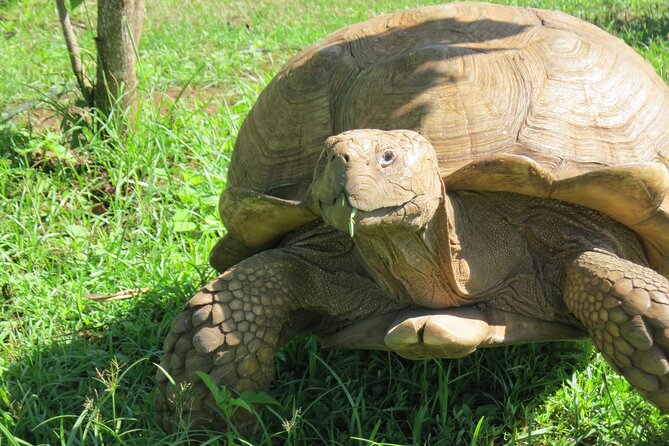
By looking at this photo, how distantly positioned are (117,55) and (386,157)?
2.90m

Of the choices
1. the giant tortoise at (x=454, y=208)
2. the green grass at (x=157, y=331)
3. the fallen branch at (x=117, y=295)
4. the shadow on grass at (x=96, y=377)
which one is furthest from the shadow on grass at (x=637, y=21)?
the shadow on grass at (x=96, y=377)

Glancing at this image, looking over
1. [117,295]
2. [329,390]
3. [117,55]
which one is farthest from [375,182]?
[117,55]

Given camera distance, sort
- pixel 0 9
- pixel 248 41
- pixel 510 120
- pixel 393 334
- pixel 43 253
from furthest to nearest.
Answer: pixel 0 9 < pixel 248 41 < pixel 43 253 < pixel 510 120 < pixel 393 334

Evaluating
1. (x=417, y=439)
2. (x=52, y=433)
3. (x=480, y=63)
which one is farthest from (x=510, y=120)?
Answer: (x=52, y=433)

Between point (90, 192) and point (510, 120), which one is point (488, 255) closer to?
point (510, 120)

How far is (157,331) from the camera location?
3.40 m

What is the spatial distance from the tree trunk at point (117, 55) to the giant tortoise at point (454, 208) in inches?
71.2

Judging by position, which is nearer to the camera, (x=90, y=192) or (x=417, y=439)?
(x=417, y=439)

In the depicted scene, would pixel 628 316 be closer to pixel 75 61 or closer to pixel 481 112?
pixel 481 112

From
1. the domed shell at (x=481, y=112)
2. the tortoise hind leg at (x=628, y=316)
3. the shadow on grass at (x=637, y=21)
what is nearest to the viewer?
the tortoise hind leg at (x=628, y=316)

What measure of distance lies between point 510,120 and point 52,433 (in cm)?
193

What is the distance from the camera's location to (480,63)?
283cm

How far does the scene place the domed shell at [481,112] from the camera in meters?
2.62

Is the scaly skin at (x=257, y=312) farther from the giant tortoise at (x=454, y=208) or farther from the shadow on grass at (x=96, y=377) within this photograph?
the shadow on grass at (x=96, y=377)
